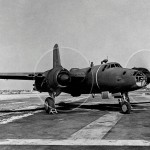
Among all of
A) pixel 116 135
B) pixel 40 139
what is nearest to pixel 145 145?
pixel 116 135

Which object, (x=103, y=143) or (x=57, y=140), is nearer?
(x=103, y=143)

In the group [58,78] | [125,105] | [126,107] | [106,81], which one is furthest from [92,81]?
[126,107]

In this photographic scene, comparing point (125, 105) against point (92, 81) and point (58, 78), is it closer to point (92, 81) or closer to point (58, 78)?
point (92, 81)

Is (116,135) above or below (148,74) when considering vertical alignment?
below

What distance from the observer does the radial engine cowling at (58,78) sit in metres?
18.9

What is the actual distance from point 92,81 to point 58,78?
301 centimetres

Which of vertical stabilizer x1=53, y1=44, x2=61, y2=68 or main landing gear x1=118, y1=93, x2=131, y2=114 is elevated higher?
vertical stabilizer x1=53, y1=44, x2=61, y2=68

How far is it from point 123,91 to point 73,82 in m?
5.07

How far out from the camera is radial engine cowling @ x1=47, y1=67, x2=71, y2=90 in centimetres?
1888

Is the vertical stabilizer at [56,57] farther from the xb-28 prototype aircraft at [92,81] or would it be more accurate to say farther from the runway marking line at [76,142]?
the runway marking line at [76,142]

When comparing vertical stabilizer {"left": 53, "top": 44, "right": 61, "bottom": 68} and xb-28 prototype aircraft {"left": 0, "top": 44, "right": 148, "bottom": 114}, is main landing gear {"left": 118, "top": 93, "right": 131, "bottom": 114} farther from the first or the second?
vertical stabilizer {"left": 53, "top": 44, "right": 61, "bottom": 68}

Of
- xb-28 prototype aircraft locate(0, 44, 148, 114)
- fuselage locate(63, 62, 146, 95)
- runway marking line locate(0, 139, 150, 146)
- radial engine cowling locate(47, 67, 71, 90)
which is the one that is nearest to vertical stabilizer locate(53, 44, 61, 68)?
xb-28 prototype aircraft locate(0, 44, 148, 114)

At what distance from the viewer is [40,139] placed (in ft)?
29.9

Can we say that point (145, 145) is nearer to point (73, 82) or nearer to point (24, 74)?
point (73, 82)
